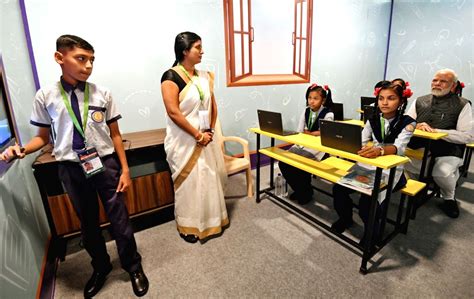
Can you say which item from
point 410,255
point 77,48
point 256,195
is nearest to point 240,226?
point 256,195

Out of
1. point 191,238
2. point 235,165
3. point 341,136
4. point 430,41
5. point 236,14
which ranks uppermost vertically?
point 236,14

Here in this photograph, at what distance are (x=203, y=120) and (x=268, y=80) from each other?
172 cm

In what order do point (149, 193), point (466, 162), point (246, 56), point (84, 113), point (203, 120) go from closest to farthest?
point (84, 113) < point (203, 120) < point (149, 193) < point (466, 162) < point (246, 56)

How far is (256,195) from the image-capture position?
8.60 ft

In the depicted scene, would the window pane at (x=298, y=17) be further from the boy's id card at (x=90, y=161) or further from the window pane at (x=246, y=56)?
the boy's id card at (x=90, y=161)

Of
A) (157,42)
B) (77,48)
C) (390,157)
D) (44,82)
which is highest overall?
(157,42)

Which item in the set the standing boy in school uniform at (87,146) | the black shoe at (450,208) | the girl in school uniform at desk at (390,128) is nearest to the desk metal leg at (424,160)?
the black shoe at (450,208)

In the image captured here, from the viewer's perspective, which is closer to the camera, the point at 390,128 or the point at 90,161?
the point at 90,161

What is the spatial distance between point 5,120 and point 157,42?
1.53 metres

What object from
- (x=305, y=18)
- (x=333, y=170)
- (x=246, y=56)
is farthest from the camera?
(x=305, y=18)

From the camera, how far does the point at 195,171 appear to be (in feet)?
6.10

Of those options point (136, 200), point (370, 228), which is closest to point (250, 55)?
point (136, 200)

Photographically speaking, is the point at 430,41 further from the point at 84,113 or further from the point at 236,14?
the point at 84,113

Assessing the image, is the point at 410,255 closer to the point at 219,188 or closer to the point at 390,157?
the point at 390,157
